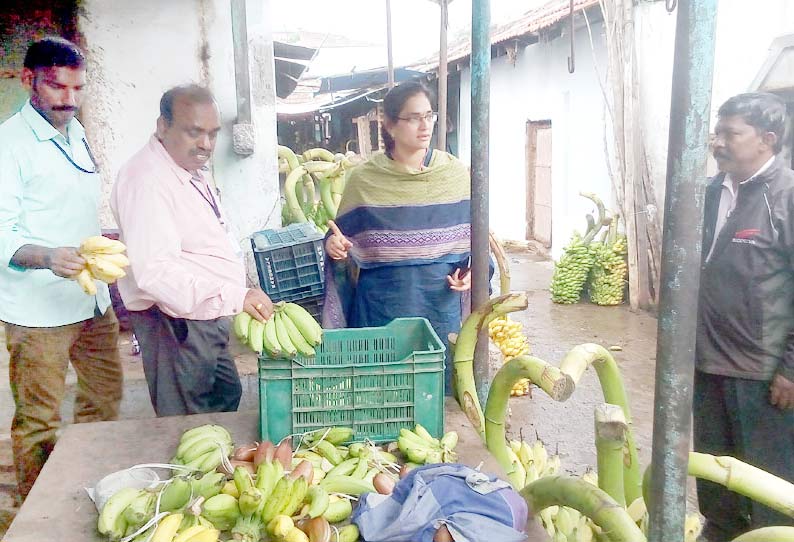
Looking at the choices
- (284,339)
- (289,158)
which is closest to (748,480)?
(284,339)

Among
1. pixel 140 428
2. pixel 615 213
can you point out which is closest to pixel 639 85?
pixel 615 213

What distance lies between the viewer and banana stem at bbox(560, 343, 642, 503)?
1.96m

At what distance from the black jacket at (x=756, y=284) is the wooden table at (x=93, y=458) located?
114 cm

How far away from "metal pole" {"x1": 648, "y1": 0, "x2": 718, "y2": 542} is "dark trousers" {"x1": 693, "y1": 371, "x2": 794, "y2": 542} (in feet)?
5.24

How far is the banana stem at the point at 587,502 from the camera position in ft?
5.20

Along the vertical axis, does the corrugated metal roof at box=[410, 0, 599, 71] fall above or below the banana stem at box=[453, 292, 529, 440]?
above

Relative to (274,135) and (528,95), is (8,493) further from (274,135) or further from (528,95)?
(528,95)

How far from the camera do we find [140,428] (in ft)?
8.12

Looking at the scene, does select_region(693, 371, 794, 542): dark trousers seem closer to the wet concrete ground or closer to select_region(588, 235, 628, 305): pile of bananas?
the wet concrete ground

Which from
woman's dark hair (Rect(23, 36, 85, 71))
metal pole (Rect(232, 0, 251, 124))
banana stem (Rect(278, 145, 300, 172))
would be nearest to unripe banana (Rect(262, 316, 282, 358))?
woman's dark hair (Rect(23, 36, 85, 71))

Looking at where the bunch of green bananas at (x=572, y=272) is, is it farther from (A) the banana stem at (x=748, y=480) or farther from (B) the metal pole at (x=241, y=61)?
(A) the banana stem at (x=748, y=480)

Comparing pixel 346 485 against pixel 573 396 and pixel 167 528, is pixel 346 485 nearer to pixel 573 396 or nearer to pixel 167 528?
pixel 167 528

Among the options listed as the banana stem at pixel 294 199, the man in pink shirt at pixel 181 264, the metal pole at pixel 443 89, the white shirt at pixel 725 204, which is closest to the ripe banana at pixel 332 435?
the man in pink shirt at pixel 181 264

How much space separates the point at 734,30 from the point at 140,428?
6.80 m
